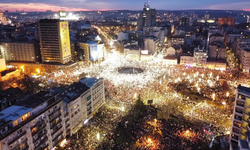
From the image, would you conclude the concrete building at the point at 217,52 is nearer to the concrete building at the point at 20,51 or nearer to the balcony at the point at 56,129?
the balcony at the point at 56,129

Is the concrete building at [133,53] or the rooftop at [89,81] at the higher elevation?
the concrete building at [133,53]

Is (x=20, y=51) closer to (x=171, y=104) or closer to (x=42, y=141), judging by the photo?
(x=42, y=141)

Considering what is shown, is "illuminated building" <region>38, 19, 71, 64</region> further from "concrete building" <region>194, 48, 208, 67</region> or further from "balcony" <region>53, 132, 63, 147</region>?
"concrete building" <region>194, 48, 208, 67</region>

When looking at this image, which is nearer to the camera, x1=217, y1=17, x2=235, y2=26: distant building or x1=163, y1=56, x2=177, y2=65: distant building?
x1=163, y1=56, x2=177, y2=65: distant building

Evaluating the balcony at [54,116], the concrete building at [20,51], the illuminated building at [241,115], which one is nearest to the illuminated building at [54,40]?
the concrete building at [20,51]

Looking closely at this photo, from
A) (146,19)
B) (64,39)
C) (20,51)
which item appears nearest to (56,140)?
(64,39)

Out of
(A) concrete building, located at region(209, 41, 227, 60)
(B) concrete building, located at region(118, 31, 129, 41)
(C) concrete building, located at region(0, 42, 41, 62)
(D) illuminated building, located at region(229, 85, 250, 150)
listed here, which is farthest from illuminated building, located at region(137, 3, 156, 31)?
(D) illuminated building, located at region(229, 85, 250, 150)

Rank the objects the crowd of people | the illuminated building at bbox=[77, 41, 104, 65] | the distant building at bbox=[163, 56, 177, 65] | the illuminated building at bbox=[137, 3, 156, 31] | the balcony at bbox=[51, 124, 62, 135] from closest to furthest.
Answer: the balcony at bbox=[51, 124, 62, 135]
the crowd of people
the distant building at bbox=[163, 56, 177, 65]
the illuminated building at bbox=[77, 41, 104, 65]
the illuminated building at bbox=[137, 3, 156, 31]
